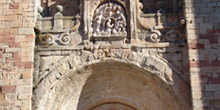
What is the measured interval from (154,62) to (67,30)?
2298 mm

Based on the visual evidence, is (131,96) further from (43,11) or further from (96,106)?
(43,11)

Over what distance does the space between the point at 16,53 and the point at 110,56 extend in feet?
7.32


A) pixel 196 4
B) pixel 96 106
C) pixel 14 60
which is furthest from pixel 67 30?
pixel 196 4

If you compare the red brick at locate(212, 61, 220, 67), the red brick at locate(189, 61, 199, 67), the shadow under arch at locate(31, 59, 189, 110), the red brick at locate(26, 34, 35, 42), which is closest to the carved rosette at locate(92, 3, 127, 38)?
the shadow under arch at locate(31, 59, 189, 110)

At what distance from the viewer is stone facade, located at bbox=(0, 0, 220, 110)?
30.3ft

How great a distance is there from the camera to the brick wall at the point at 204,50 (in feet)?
29.4

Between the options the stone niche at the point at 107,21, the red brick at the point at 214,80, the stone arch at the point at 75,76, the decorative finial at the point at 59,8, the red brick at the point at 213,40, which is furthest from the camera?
the decorative finial at the point at 59,8

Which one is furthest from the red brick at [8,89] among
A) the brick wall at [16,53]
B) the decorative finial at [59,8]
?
the decorative finial at [59,8]

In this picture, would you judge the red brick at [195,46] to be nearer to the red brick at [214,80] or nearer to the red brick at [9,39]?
the red brick at [214,80]

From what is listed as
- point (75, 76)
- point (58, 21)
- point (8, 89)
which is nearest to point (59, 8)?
point (58, 21)

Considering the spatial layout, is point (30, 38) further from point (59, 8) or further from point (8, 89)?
point (8, 89)

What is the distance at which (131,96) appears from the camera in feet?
34.1

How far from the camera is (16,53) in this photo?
9555 millimetres

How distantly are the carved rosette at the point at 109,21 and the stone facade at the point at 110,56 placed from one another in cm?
2
